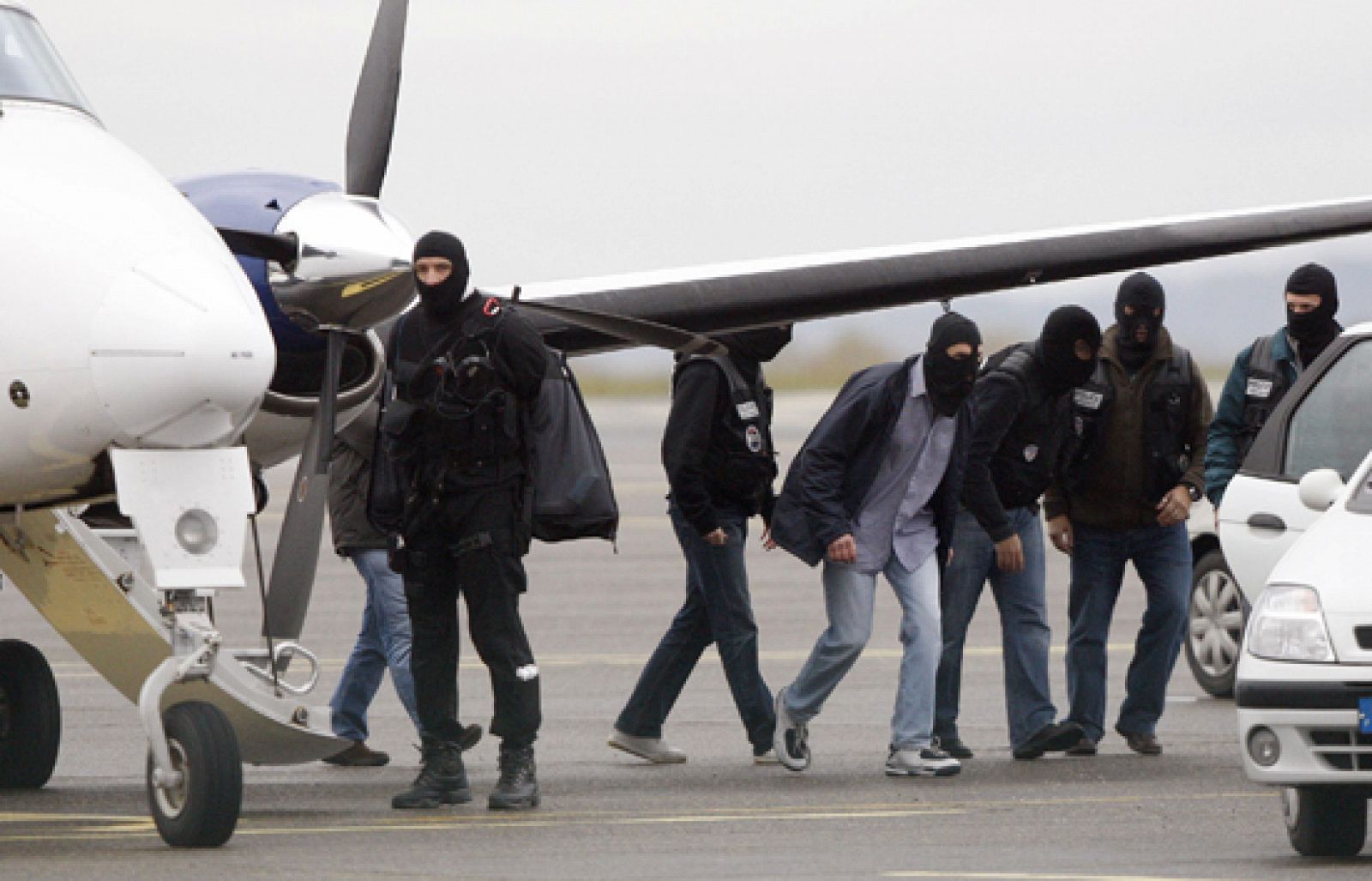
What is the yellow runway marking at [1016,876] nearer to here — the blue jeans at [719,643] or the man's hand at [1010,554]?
the blue jeans at [719,643]

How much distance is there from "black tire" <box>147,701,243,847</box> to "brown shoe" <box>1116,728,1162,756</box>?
4.74 m

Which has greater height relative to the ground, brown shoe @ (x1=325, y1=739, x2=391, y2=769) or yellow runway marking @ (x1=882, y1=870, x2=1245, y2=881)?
yellow runway marking @ (x1=882, y1=870, x2=1245, y2=881)

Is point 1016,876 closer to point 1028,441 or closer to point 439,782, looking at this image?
point 439,782

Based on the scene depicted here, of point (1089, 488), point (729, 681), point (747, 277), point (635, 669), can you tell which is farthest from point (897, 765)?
point (635, 669)

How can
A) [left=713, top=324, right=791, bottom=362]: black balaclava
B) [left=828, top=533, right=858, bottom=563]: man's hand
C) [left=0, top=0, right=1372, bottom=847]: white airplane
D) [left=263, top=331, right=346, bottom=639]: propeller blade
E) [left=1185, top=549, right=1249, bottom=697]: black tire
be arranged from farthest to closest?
[left=1185, top=549, right=1249, bottom=697]: black tire, [left=713, top=324, right=791, bottom=362]: black balaclava, [left=828, top=533, right=858, bottom=563]: man's hand, [left=263, top=331, right=346, bottom=639]: propeller blade, [left=0, top=0, right=1372, bottom=847]: white airplane

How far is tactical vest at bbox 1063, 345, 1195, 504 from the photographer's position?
12.2m

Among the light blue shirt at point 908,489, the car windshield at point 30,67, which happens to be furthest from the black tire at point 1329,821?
the car windshield at point 30,67

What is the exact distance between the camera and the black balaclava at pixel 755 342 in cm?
1222

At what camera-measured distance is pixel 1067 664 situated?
12.4 meters

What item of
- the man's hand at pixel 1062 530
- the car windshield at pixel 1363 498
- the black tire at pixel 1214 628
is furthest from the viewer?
the black tire at pixel 1214 628

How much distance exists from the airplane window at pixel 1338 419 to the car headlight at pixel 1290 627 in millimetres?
2475

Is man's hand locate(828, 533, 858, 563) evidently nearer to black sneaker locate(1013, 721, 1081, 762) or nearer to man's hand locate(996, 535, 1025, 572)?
man's hand locate(996, 535, 1025, 572)

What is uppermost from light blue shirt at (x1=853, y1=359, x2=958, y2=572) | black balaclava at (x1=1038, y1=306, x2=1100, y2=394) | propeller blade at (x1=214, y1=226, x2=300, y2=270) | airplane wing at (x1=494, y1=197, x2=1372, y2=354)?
propeller blade at (x1=214, y1=226, x2=300, y2=270)

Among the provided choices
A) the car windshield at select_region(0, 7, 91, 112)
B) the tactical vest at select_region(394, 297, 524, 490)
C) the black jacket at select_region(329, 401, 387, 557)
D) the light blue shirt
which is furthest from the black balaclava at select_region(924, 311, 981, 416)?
the car windshield at select_region(0, 7, 91, 112)
